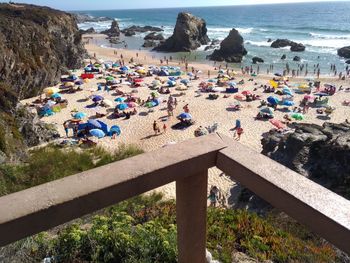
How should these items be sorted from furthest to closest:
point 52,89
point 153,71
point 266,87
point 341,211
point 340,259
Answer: point 153,71 → point 266,87 → point 52,89 → point 340,259 → point 341,211

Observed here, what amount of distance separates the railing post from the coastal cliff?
11038 millimetres

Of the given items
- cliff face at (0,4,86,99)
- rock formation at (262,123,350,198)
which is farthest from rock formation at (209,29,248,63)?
rock formation at (262,123,350,198)

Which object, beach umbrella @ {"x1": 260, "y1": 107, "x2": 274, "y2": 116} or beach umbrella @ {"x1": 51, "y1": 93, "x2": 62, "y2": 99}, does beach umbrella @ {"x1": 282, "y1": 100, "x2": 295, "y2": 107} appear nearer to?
beach umbrella @ {"x1": 260, "y1": 107, "x2": 274, "y2": 116}

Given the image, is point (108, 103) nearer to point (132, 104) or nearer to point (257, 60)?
point (132, 104)

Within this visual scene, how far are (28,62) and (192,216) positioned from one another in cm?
2872

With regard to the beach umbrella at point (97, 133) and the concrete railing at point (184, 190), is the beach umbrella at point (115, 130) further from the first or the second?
the concrete railing at point (184, 190)

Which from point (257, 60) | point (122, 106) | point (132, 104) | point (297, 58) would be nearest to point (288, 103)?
point (132, 104)

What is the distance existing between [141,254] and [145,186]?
215 cm

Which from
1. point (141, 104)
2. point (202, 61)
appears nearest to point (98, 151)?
point (141, 104)

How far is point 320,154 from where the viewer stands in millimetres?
12469

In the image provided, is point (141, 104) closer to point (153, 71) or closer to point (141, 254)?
point (153, 71)

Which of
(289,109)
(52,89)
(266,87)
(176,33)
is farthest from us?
(176,33)

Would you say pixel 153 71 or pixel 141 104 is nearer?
pixel 141 104

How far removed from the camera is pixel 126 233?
403 centimetres
